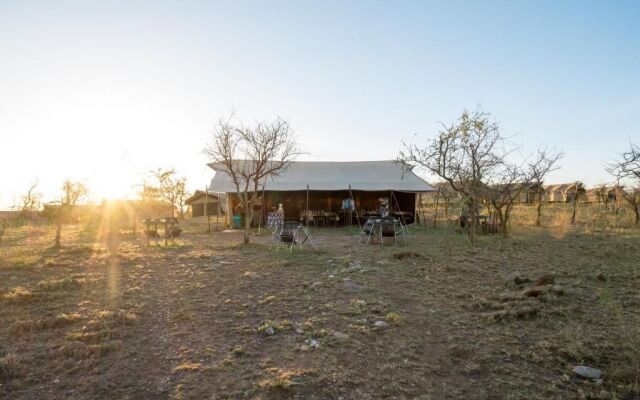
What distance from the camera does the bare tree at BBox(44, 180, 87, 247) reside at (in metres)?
12.8

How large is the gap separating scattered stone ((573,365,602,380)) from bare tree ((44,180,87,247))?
554 inches

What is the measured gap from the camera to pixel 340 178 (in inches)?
851

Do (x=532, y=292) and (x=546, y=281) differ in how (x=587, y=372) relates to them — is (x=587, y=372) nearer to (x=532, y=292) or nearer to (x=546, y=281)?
(x=532, y=292)

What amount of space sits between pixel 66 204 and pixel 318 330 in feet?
38.5

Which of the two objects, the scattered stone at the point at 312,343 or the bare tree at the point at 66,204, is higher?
the bare tree at the point at 66,204

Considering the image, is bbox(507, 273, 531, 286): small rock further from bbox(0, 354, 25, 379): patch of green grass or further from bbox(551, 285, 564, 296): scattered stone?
bbox(0, 354, 25, 379): patch of green grass

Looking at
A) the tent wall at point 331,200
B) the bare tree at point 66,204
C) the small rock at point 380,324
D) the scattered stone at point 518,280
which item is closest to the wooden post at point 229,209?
the tent wall at point 331,200

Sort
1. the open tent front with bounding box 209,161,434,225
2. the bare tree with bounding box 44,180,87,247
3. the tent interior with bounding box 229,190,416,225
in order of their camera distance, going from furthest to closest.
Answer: the tent interior with bounding box 229,190,416,225 < the open tent front with bounding box 209,161,434,225 < the bare tree with bounding box 44,180,87,247

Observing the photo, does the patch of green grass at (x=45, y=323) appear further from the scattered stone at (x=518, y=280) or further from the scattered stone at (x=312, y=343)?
the scattered stone at (x=518, y=280)

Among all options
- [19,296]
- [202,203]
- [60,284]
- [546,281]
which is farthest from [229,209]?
[546,281]

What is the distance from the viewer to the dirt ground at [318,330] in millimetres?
3496

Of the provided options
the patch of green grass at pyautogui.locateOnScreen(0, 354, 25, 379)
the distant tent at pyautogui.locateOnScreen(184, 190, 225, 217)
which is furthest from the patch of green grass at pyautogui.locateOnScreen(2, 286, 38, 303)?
the distant tent at pyautogui.locateOnScreen(184, 190, 225, 217)

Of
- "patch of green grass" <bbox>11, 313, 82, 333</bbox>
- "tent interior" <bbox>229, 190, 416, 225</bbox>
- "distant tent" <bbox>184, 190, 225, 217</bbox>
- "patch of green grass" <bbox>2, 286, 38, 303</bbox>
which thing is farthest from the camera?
"distant tent" <bbox>184, 190, 225, 217</bbox>

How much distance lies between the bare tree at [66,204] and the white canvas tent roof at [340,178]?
6919mm
